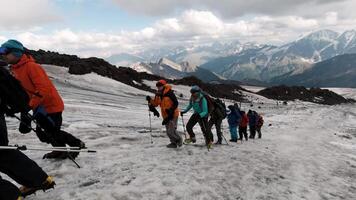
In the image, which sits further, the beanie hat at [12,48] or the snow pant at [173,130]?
the snow pant at [173,130]

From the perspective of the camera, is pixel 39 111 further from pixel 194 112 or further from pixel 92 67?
pixel 92 67

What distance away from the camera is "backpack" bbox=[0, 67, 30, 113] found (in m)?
7.23

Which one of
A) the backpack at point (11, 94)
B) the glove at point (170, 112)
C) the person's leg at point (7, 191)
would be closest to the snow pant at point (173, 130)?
the glove at point (170, 112)

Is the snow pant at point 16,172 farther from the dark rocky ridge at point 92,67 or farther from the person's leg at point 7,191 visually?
the dark rocky ridge at point 92,67

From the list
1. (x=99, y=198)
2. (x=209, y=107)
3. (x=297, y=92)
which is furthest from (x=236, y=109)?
(x=297, y=92)

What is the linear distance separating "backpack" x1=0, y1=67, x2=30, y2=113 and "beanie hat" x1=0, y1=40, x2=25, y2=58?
71.0 inches

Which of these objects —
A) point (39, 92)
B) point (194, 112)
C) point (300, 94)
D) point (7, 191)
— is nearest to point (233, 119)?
point (194, 112)

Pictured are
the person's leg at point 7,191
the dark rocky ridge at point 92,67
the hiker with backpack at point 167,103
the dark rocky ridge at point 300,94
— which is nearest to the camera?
the person's leg at point 7,191

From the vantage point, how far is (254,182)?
11703 millimetres

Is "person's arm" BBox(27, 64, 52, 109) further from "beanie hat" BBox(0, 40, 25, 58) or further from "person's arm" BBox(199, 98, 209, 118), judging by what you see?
"person's arm" BBox(199, 98, 209, 118)

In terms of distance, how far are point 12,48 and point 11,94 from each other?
2.13 meters

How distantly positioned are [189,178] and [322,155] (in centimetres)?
1033

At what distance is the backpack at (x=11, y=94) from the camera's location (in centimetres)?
723

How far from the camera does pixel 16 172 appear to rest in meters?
7.40
